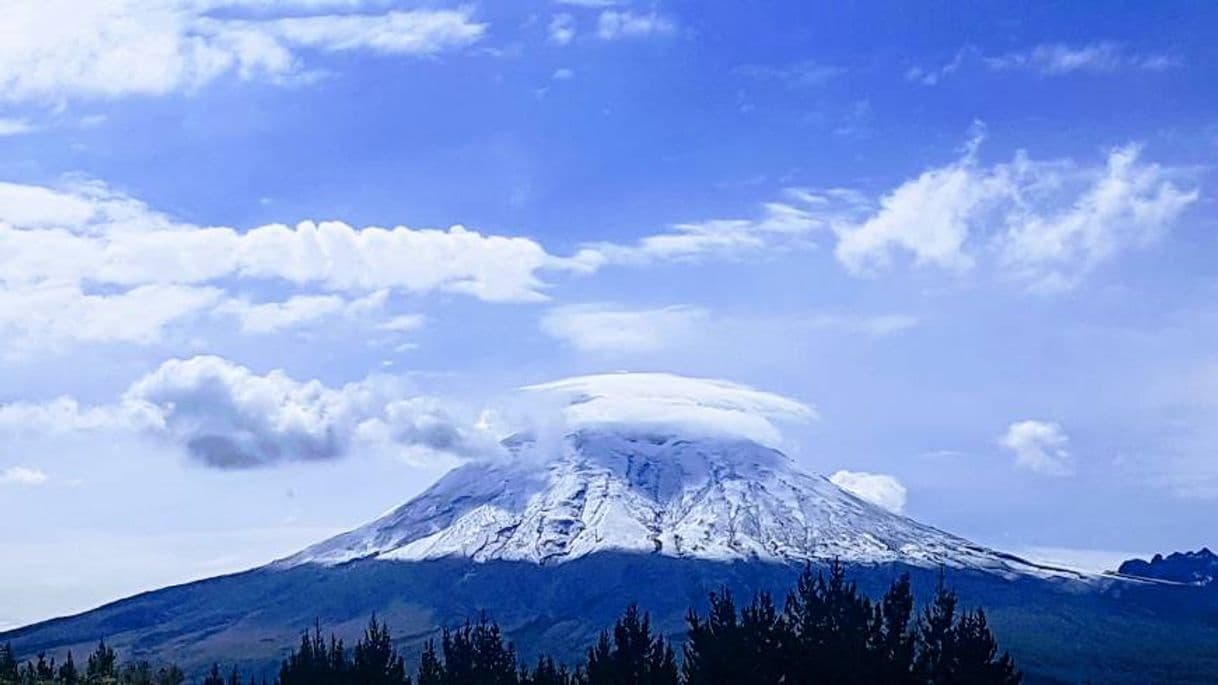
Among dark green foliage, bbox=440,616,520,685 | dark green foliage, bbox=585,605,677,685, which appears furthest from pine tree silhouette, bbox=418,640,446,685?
dark green foliage, bbox=585,605,677,685

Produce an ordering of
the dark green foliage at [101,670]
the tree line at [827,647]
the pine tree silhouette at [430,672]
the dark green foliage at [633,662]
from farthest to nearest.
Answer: the dark green foliage at [101,670]
the pine tree silhouette at [430,672]
the dark green foliage at [633,662]
the tree line at [827,647]

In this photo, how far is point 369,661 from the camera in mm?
68375

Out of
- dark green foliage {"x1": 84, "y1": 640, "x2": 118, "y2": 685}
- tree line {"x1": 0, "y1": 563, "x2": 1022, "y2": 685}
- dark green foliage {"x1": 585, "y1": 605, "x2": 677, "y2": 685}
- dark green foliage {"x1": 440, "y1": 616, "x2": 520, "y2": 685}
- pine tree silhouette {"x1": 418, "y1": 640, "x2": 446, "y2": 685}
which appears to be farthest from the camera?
dark green foliage {"x1": 84, "y1": 640, "x2": 118, "y2": 685}

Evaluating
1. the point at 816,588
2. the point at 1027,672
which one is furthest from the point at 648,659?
the point at 1027,672

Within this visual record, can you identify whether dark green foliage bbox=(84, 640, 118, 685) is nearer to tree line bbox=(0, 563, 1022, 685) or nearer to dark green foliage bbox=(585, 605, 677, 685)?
→ dark green foliage bbox=(585, 605, 677, 685)

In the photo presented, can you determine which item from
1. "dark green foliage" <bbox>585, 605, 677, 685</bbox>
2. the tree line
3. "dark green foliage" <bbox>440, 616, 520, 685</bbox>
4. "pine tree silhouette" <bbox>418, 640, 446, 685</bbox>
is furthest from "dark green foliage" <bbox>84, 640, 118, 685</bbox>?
the tree line

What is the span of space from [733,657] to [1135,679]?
157m

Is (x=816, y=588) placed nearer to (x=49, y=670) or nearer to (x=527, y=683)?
(x=527, y=683)

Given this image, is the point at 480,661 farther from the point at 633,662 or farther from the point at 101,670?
the point at 101,670

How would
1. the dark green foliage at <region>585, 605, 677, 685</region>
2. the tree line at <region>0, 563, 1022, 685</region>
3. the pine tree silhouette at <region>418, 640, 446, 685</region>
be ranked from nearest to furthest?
the tree line at <region>0, 563, 1022, 685</region> < the dark green foliage at <region>585, 605, 677, 685</region> < the pine tree silhouette at <region>418, 640, 446, 685</region>

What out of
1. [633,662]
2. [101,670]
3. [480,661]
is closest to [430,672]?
[480,661]

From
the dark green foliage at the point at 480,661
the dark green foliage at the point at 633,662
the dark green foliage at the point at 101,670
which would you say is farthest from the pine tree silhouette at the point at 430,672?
the dark green foliage at the point at 101,670

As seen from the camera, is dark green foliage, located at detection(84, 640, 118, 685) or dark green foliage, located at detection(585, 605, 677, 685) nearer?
dark green foliage, located at detection(585, 605, 677, 685)

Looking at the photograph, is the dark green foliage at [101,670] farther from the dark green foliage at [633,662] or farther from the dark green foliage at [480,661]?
the dark green foliage at [633,662]
